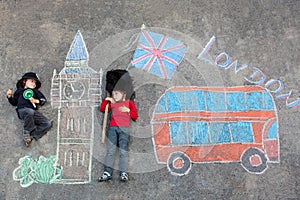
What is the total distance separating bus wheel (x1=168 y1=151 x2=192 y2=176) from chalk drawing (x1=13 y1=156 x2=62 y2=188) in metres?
1.44

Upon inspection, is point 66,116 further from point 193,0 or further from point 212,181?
point 193,0

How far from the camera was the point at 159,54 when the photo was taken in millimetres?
5672

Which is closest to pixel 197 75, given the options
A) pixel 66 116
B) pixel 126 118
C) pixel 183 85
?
pixel 183 85

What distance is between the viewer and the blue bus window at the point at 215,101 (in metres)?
5.32

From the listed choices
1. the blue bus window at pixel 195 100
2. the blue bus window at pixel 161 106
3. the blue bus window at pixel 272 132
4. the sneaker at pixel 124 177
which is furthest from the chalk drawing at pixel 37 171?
the blue bus window at pixel 272 132

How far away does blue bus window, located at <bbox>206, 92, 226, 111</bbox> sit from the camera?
209 inches

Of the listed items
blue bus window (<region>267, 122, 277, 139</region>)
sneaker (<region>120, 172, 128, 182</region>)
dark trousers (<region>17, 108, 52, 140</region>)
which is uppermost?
dark trousers (<region>17, 108, 52, 140</region>)

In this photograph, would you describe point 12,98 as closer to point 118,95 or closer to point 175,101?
point 118,95

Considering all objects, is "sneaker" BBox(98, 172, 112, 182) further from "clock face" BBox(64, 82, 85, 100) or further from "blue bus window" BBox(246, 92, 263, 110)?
"blue bus window" BBox(246, 92, 263, 110)

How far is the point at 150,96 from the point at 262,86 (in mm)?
1568

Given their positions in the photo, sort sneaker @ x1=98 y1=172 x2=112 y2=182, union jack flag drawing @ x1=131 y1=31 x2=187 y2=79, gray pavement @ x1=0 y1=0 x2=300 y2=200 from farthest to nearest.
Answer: union jack flag drawing @ x1=131 y1=31 x2=187 y2=79, gray pavement @ x1=0 y1=0 x2=300 y2=200, sneaker @ x1=98 y1=172 x2=112 y2=182

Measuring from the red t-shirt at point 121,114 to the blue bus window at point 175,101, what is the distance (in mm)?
493

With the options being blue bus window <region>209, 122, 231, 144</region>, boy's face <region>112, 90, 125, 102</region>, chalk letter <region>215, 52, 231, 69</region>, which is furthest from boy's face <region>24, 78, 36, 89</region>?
chalk letter <region>215, 52, 231, 69</region>

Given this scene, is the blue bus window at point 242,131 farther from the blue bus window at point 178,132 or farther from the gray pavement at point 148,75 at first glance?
the blue bus window at point 178,132
